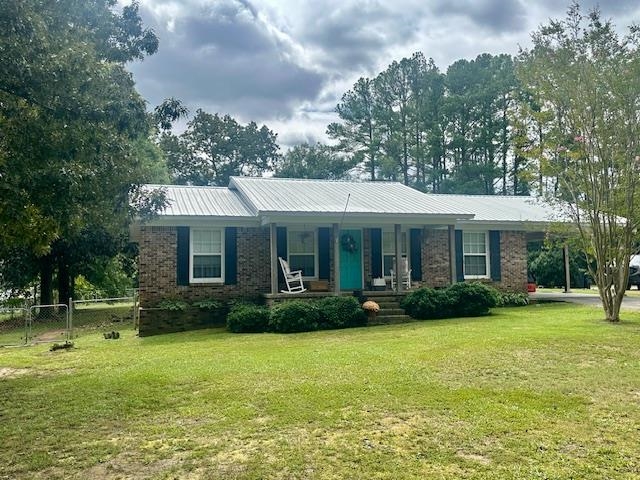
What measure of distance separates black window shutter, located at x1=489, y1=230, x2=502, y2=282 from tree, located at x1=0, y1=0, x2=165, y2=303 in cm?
1292

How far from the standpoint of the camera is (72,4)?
26.8 ft

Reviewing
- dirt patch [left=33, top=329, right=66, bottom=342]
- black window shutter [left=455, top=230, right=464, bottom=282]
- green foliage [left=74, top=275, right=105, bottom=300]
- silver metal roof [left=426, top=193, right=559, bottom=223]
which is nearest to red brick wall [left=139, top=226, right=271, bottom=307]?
dirt patch [left=33, top=329, right=66, bottom=342]

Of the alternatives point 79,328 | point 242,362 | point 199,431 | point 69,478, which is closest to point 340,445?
point 199,431

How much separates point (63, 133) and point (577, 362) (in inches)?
309

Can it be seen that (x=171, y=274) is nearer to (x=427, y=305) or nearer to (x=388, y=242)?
(x=388, y=242)

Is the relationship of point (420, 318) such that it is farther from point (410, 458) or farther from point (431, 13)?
point (410, 458)

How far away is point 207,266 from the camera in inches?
607

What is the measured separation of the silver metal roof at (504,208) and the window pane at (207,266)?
27.7 feet

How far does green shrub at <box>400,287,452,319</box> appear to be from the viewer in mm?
14258

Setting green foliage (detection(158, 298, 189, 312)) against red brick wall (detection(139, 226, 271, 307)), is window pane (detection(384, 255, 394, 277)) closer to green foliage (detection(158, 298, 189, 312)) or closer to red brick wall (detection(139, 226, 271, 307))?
red brick wall (detection(139, 226, 271, 307))

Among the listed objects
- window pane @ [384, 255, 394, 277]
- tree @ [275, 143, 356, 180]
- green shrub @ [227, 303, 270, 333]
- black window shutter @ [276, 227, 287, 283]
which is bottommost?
green shrub @ [227, 303, 270, 333]

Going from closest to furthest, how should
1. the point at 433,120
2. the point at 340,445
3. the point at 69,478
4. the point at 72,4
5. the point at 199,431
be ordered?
the point at 69,478 < the point at 340,445 < the point at 199,431 < the point at 72,4 < the point at 433,120

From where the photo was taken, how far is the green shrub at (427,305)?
46.8ft

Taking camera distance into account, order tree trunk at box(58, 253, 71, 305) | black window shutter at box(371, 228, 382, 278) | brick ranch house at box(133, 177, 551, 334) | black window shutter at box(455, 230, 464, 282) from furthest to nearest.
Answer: tree trunk at box(58, 253, 71, 305) → black window shutter at box(455, 230, 464, 282) → black window shutter at box(371, 228, 382, 278) → brick ranch house at box(133, 177, 551, 334)
